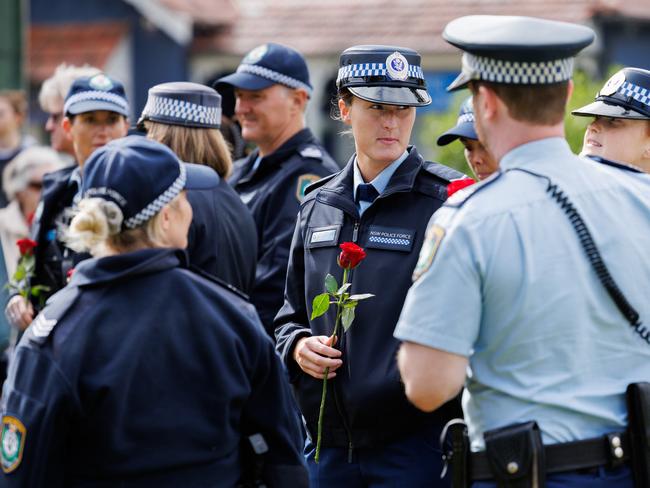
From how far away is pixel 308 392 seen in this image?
415 centimetres

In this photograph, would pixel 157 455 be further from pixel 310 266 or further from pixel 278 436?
pixel 310 266

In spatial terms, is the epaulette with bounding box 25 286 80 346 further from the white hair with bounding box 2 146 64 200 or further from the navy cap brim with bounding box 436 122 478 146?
the white hair with bounding box 2 146 64 200

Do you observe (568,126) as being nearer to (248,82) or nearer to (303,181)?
(248,82)

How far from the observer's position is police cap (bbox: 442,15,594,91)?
9.59 feet

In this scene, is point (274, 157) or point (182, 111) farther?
point (274, 157)

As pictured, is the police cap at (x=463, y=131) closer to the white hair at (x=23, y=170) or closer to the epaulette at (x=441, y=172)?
the epaulette at (x=441, y=172)

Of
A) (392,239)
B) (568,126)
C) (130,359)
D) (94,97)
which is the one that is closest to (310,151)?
(94,97)

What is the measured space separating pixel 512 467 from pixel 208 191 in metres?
2.10

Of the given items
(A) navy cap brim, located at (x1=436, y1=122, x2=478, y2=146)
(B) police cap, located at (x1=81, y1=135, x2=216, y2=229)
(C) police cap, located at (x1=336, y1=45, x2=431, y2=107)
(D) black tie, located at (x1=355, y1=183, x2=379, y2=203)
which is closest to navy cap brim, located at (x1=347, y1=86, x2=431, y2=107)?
(C) police cap, located at (x1=336, y1=45, x2=431, y2=107)

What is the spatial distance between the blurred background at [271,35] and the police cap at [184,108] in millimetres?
12259

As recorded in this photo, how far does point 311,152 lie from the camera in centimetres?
576

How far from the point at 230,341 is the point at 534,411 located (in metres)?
0.85

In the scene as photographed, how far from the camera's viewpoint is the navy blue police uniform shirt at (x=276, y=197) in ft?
17.7

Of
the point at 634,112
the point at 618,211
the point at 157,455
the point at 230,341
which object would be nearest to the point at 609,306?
the point at 618,211
